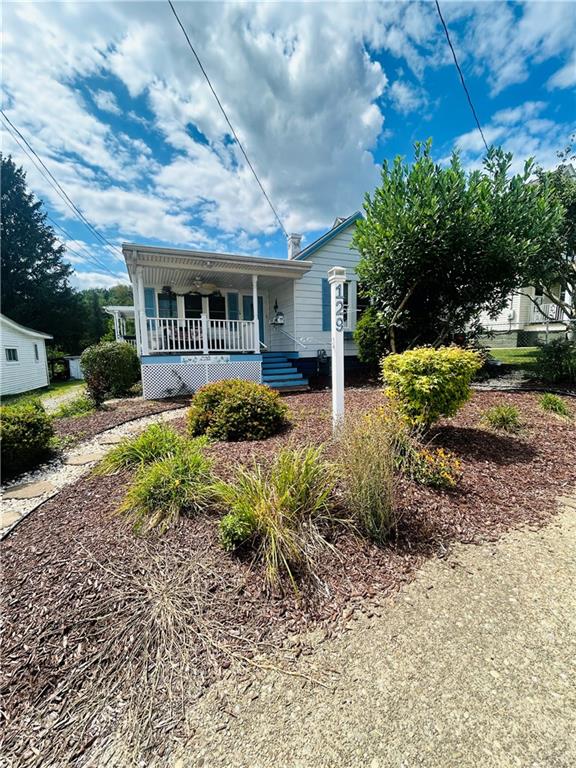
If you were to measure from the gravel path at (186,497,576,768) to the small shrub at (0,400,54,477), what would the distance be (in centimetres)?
443

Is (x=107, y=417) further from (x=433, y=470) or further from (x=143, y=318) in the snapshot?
(x=433, y=470)

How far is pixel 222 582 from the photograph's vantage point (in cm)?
223

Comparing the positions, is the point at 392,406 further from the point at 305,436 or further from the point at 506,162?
the point at 506,162

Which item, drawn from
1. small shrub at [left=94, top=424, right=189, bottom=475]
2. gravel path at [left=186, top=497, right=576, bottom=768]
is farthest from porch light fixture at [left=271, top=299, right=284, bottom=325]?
gravel path at [left=186, top=497, right=576, bottom=768]

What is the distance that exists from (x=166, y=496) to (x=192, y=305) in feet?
31.5

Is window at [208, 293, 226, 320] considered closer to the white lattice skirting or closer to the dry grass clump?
the white lattice skirting

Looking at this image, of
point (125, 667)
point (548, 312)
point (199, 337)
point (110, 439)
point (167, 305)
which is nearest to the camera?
point (125, 667)

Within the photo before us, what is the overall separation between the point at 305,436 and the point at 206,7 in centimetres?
685

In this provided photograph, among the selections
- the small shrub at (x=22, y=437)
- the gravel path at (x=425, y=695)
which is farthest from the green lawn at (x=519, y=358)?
the small shrub at (x=22, y=437)

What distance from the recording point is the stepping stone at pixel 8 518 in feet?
10.5

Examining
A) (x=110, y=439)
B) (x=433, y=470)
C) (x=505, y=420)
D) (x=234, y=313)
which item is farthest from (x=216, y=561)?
Result: (x=234, y=313)

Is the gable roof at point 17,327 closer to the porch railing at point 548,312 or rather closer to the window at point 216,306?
the window at point 216,306

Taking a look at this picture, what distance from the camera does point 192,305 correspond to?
11461mm

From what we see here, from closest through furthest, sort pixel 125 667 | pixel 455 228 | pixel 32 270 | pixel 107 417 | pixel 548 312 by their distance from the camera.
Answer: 1. pixel 125 667
2. pixel 107 417
3. pixel 455 228
4. pixel 548 312
5. pixel 32 270
